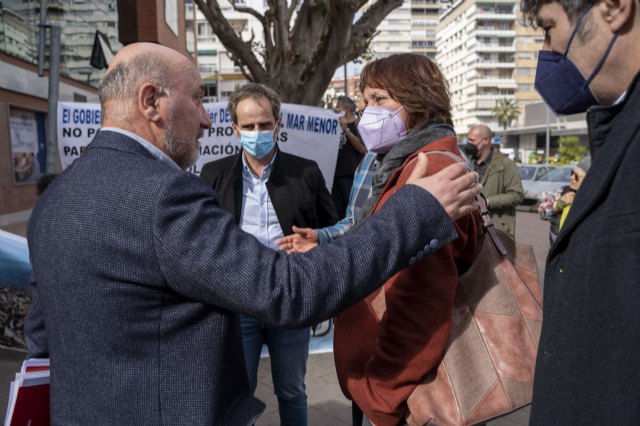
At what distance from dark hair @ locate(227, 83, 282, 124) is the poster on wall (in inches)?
509

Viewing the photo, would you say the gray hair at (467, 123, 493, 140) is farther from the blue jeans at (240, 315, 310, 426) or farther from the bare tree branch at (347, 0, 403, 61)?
the blue jeans at (240, 315, 310, 426)

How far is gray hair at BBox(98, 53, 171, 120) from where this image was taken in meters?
1.55

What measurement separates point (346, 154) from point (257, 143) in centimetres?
293

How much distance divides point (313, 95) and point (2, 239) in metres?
4.65

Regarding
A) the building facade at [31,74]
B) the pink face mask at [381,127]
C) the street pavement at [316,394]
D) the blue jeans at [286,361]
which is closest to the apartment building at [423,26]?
the building facade at [31,74]

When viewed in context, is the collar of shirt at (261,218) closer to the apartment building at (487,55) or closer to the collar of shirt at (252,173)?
the collar of shirt at (252,173)

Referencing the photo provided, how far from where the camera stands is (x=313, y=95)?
319 inches

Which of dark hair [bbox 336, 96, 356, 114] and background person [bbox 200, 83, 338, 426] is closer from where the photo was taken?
background person [bbox 200, 83, 338, 426]

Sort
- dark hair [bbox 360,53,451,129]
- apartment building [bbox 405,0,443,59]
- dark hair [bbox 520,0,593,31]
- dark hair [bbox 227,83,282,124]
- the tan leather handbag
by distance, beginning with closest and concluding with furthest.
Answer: dark hair [bbox 520,0,593,31] < the tan leather handbag < dark hair [bbox 360,53,451,129] < dark hair [bbox 227,83,282,124] < apartment building [bbox 405,0,443,59]

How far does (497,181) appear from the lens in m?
6.04

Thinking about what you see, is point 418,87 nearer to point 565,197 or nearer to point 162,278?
point 162,278

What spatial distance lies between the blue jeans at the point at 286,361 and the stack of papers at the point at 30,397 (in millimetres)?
1335

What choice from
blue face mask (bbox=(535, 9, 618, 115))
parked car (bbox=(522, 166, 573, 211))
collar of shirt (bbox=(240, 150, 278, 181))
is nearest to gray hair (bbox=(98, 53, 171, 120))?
blue face mask (bbox=(535, 9, 618, 115))

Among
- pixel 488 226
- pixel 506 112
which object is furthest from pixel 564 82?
pixel 506 112
